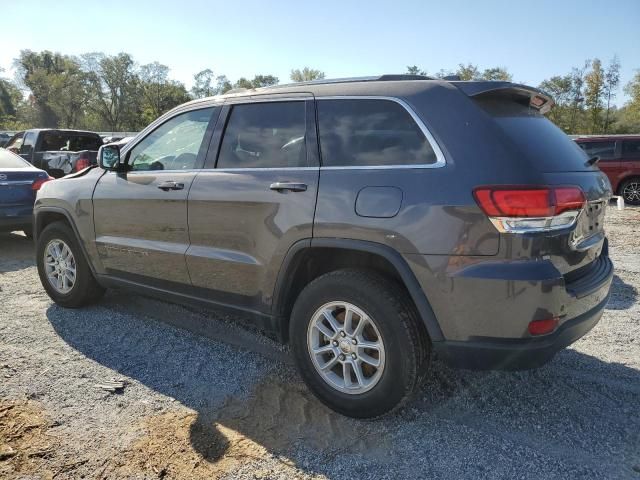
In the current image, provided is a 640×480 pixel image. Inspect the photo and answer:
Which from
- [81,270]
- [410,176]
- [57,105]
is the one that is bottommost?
[81,270]

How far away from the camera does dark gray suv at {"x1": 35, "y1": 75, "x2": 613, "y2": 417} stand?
2451 millimetres

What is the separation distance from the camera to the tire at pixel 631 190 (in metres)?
13.4

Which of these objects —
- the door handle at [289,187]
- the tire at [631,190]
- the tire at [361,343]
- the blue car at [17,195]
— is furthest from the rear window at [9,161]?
the tire at [631,190]

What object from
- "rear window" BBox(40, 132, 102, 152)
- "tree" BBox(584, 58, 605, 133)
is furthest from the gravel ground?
"tree" BBox(584, 58, 605, 133)

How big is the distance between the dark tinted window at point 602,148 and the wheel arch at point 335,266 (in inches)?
493

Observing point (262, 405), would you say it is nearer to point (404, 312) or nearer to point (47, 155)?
point (404, 312)

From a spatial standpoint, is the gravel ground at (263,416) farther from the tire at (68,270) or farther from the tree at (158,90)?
the tree at (158,90)

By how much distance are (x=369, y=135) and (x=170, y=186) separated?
1575mm

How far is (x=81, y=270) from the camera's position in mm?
4656

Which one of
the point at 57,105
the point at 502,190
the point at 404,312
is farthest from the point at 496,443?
the point at 57,105

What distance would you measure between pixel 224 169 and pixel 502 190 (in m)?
1.85

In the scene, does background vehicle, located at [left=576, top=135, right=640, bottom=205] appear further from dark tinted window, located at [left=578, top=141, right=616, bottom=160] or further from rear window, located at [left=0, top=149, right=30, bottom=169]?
rear window, located at [left=0, top=149, right=30, bottom=169]

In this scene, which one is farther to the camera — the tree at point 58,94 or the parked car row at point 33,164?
the tree at point 58,94

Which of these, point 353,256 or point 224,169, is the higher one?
point 224,169
